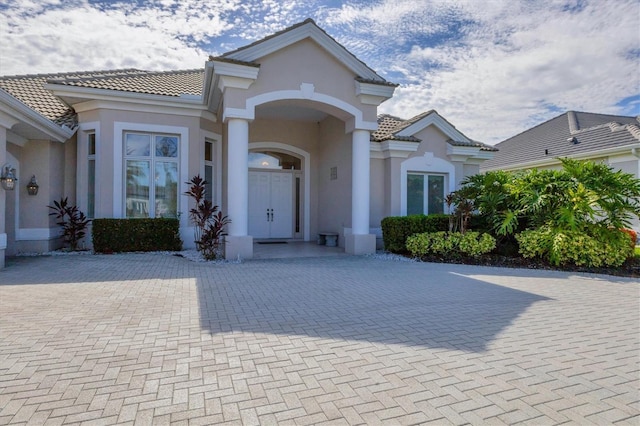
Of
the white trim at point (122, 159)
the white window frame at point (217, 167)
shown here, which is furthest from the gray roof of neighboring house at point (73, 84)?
the white window frame at point (217, 167)

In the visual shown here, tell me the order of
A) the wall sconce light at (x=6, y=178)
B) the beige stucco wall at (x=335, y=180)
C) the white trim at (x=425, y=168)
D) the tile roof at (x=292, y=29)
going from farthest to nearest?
the white trim at (x=425, y=168) < the beige stucco wall at (x=335, y=180) < the tile roof at (x=292, y=29) < the wall sconce light at (x=6, y=178)

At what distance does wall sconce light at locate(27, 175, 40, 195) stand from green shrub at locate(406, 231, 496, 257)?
34.8 feet

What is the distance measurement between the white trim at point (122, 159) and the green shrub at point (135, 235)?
67cm

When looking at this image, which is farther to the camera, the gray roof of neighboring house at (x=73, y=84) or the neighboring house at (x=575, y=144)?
the neighboring house at (x=575, y=144)

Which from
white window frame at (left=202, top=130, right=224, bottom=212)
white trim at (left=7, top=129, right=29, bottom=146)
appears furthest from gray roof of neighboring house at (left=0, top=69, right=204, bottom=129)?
white window frame at (left=202, top=130, right=224, bottom=212)

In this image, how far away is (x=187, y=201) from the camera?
37.3 ft

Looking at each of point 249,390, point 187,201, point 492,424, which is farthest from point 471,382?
point 187,201

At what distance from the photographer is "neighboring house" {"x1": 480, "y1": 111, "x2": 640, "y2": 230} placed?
15172mm

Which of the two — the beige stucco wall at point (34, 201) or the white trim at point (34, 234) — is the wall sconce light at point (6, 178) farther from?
the white trim at point (34, 234)

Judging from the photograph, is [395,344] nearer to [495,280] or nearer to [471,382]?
[471,382]

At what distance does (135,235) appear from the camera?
10312mm

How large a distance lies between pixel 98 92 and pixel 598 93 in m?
20.5

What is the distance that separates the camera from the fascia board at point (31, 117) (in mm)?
7410

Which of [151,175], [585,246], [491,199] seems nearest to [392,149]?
[491,199]
